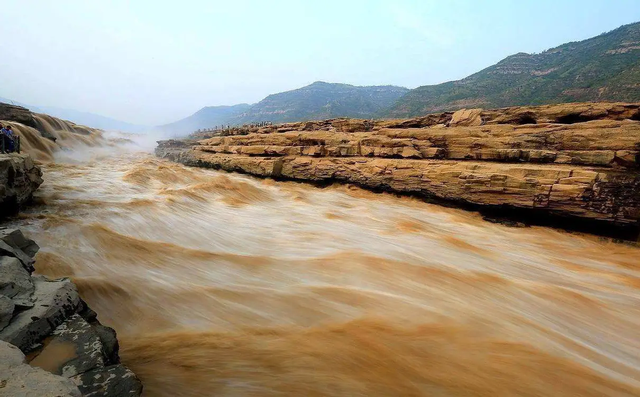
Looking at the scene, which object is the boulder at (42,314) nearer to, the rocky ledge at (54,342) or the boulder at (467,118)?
the rocky ledge at (54,342)

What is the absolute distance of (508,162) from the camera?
7.20 meters

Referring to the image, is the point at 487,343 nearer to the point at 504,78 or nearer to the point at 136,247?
the point at 136,247

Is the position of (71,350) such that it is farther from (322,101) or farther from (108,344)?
(322,101)

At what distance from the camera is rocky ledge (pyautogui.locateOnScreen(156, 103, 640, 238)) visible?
5.74 m

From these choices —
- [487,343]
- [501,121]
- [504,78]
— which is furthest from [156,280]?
[504,78]

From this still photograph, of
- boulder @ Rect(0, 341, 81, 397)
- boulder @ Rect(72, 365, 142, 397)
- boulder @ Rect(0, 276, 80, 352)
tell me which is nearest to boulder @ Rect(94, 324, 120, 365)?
boulder @ Rect(72, 365, 142, 397)

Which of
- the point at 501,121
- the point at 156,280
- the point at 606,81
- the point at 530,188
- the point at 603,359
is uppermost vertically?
the point at 606,81

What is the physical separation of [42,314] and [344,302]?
229cm

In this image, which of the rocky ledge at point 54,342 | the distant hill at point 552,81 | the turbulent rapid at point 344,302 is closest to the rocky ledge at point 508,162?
the turbulent rapid at point 344,302

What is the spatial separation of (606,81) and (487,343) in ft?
165

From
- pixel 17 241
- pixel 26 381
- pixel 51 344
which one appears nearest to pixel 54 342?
pixel 51 344

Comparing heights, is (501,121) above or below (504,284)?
above

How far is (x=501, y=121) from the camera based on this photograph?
8.80 meters

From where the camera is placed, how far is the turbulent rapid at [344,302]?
2.12 m
